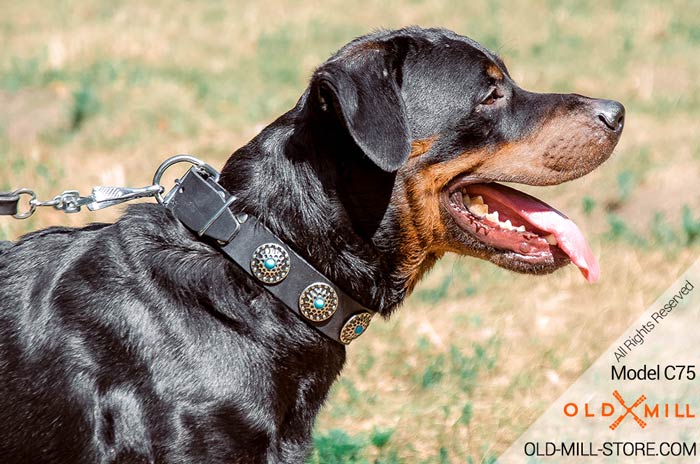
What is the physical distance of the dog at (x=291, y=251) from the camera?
3146 millimetres

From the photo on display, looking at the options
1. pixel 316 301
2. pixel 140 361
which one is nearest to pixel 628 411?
pixel 316 301

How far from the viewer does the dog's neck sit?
3332mm

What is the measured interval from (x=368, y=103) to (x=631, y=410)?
2.47 m

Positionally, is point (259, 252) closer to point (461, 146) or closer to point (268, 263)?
point (268, 263)

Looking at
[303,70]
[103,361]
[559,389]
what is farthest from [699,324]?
[303,70]

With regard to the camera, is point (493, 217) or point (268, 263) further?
point (493, 217)

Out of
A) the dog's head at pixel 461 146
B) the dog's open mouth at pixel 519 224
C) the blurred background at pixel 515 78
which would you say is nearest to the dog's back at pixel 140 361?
the dog's head at pixel 461 146

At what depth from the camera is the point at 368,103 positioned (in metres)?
3.28

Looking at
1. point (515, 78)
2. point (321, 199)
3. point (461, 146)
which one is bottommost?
point (515, 78)

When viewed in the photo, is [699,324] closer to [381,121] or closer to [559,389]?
[559,389]

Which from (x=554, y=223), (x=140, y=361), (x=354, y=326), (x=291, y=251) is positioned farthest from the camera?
(x=554, y=223)

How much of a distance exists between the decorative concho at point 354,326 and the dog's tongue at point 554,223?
0.79 m

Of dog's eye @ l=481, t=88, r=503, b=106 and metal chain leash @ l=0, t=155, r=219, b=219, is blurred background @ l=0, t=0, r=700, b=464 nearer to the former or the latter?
metal chain leash @ l=0, t=155, r=219, b=219

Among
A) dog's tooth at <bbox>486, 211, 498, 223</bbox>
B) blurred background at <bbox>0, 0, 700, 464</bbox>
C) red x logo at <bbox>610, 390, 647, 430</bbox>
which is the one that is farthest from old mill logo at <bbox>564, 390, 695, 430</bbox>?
dog's tooth at <bbox>486, 211, 498, 223</bbox>
